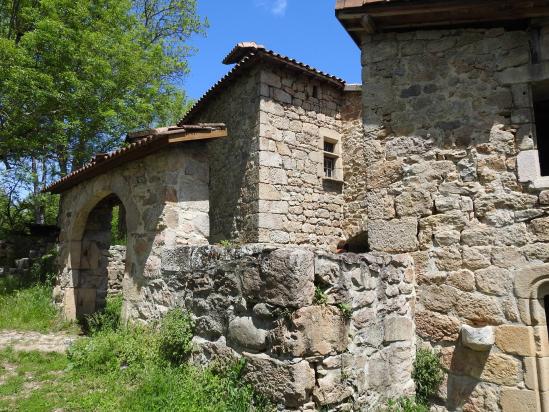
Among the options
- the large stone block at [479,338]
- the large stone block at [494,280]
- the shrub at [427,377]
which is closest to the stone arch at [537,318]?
the large stone block at [494,280]

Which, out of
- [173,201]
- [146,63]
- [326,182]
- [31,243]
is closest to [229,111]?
[326,182]

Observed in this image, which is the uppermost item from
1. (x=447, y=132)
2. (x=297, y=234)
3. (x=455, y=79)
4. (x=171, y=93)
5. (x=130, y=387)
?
(x=171, y=93)

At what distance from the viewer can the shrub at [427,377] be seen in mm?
4379

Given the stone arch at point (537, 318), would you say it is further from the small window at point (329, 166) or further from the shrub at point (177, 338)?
the small window at point (329, 166)

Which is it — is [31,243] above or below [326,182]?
below

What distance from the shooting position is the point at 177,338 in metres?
4.23

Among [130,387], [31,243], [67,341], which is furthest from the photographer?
[31,243]

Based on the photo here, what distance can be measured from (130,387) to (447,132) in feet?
14.3

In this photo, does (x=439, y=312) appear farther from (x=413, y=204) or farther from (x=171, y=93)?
(x=171, y=93)

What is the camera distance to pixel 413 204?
4754 millimetres

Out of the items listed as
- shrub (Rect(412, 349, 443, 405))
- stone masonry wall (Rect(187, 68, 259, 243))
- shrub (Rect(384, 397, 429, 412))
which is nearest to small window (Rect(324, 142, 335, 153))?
stone masonry wall (Rect(187, 68, 259, 243))

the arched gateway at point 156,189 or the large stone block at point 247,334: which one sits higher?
the arched gateway at point 156,189

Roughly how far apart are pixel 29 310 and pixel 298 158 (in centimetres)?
625

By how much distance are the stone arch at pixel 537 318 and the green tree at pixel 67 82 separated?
1080cm
